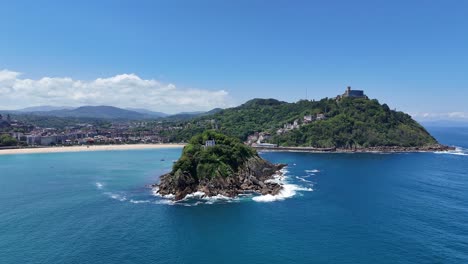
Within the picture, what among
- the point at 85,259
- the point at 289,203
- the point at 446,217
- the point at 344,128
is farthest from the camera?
the point at 344,128

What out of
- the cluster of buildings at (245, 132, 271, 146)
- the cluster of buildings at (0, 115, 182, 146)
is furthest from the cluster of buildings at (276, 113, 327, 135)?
the cluster of buildings at (0, 115, 182, 146)

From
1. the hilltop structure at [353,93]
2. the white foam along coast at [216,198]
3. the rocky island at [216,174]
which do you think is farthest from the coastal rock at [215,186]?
the hilltop structure at [353,93]

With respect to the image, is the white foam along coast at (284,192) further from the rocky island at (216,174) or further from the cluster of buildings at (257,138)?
the cluster of buildings at (257,138)

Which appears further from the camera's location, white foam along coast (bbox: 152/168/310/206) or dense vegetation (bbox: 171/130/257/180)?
dense vegetation (bbox: 171/130/257/180)

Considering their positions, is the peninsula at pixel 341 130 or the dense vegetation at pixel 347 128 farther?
the dense vegetation at pixel 347 128

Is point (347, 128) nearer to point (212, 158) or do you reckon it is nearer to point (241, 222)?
point (212, 158)

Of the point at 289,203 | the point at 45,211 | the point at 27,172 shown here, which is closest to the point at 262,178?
the point at 289,203

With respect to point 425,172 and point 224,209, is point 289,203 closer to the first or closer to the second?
point 224,209

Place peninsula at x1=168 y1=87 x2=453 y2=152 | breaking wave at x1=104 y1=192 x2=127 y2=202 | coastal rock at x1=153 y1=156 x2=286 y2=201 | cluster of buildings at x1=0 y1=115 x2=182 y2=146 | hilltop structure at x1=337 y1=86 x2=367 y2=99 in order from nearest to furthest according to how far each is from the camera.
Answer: breaking wave at x1=104 y1=192 x2=127 y2=202 < coastal rock at x1=153 y1=156 x2=286 y2=201 < peninsula at x1=168 y1=87 x2=453 y2=152 < cluster of buildings at x1=0 y1=115 x2=182 y2=146 < hilltop structure at x1=337 y1=86 x2=367 y2=99

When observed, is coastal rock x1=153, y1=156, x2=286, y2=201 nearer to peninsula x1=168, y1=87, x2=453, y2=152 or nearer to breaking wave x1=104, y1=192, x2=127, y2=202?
breaking wave x1=104, y1=192, x2=127, y2=202
